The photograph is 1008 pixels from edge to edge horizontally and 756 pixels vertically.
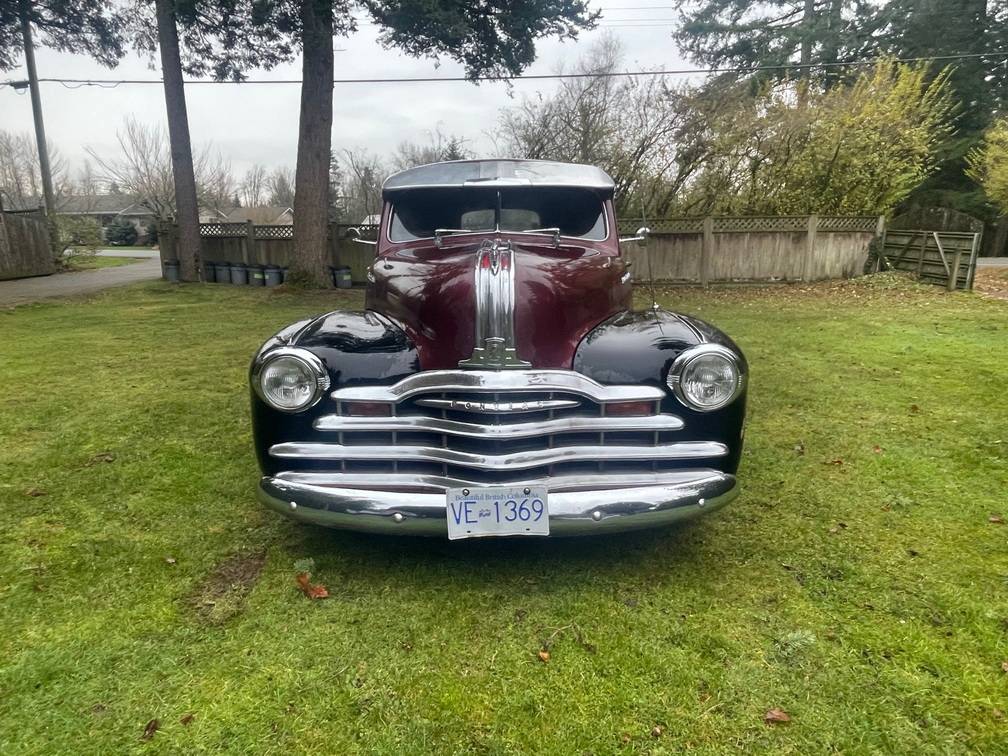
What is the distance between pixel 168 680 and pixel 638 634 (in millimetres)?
1660

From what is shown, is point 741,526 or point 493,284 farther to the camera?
point 741,526

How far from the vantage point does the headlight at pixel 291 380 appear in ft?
8.31

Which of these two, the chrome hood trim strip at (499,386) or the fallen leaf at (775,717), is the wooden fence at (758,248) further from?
the fallen leaf at (775,717)

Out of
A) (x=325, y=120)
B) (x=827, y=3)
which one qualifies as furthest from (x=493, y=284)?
(x=827, y=3)

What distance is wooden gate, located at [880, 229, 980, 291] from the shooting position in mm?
11172

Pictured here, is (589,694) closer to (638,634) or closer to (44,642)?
(638,634)

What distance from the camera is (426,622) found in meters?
2.38

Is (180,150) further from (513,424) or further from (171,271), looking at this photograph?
(513,424)

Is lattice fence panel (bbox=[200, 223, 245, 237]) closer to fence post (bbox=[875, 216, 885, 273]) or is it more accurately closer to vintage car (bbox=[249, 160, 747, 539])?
vintage car (bbox=[249, 160, 747, 539])

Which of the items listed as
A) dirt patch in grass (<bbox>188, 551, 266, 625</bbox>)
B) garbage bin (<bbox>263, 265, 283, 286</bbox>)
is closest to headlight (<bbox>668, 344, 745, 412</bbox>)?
dirt patch in grass (<bbox>188, 551, 266, 625</bbox>)

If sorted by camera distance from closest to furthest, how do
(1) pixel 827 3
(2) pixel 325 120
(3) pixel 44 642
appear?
(3) pixel 44 642, (2) pixel 325 120, (1) pixel 827 3

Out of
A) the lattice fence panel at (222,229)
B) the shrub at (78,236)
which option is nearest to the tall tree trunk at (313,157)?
the lattice fence panel at (222,229)

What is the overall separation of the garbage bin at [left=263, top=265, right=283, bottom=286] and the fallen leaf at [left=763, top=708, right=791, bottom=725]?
13752 millimetres

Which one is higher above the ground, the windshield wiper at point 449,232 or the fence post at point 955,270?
the windshield wiper at point 449,232
